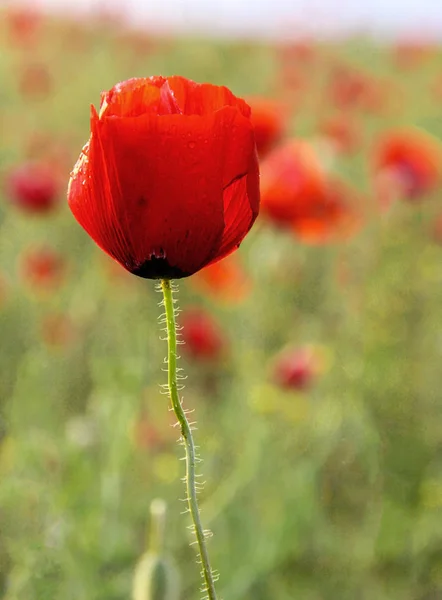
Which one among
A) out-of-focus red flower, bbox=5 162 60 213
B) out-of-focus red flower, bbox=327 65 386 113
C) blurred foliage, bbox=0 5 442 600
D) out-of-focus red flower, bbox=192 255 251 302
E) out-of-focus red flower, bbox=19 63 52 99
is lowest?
blurred foliage, bbox=0 5 442 600

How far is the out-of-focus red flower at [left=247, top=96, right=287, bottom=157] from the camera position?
7.77 ft

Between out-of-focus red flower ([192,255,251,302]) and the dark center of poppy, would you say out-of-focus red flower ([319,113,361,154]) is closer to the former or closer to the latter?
out-of-focus red flower ([192,255,251,302])

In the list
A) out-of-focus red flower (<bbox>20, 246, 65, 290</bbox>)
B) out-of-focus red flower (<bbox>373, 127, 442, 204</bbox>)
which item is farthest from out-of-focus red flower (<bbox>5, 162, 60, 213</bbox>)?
out-of-focus red flower (<bbox>373, 127, 442, 204</bbox>)

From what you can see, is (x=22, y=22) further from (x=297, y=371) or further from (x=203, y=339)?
(x=297, y=371)

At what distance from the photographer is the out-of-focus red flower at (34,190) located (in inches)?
92.5

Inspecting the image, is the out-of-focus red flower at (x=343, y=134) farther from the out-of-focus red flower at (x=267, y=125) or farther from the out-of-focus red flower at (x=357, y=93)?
the out-of-focus red flower at (x=357, y=93)

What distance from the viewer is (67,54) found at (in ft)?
19.1

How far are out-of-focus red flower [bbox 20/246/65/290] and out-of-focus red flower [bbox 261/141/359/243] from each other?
659 millimetres

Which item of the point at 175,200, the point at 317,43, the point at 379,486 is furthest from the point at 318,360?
the point at 317,43

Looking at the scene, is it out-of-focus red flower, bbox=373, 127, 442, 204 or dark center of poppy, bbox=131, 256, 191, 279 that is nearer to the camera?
dark center of poppy, bbox=131, 256, 191, 279

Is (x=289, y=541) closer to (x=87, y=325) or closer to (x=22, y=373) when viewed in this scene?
(x=22, y=373)

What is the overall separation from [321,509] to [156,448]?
416 mm

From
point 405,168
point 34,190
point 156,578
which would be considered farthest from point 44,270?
point 156,578

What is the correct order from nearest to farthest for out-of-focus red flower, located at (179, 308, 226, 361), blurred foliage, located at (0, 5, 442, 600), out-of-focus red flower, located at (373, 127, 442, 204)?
blurred foliage, located at (0, 5, 442, 600), out-of-focus red flower, located at (179, 308, 226, 361), out-of-focus red flower, located at (373, 127, 442, 204)
